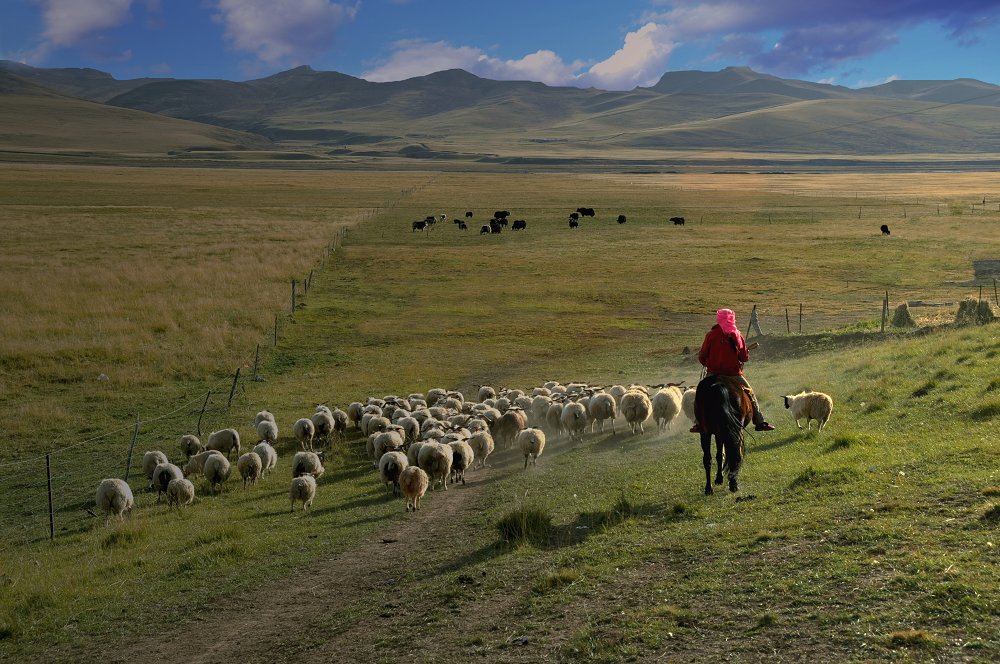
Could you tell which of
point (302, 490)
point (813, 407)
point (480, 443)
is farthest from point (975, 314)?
point (302, 490)

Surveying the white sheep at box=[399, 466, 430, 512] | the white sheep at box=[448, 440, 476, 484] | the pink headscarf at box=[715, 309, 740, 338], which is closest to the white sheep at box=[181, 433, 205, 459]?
the white sheep at box=[448, 440, 476, 484]

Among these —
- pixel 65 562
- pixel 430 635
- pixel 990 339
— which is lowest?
pixel 65 562

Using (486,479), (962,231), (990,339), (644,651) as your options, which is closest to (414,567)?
(644,651)

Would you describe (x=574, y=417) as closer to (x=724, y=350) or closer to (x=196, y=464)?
(x=724, y=350)

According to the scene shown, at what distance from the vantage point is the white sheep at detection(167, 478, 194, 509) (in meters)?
14.9

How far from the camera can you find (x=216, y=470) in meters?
15.9

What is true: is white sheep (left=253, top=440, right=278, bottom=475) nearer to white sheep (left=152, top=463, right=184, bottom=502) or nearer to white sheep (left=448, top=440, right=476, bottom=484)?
white sheep (left=152, top=463, right=184, bottom=502)

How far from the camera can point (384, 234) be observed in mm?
62906

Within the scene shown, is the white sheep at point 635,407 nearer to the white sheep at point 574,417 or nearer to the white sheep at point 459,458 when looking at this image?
the white sheep at point 574,417

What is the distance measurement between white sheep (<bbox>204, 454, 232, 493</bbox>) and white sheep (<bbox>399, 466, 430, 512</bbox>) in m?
4.55

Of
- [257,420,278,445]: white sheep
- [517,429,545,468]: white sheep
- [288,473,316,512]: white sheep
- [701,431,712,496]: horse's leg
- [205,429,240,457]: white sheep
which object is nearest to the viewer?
[701,431,712,496]: horse's leg

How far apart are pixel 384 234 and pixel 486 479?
161 ft

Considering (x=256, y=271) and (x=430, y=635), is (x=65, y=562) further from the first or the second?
(x=256, y=271)

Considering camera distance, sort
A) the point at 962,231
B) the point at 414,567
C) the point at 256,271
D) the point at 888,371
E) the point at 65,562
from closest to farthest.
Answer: the point at 414,567 < the point at 65,562 < the point at 888,371 < the point at 256,271 < the point at 962,231
